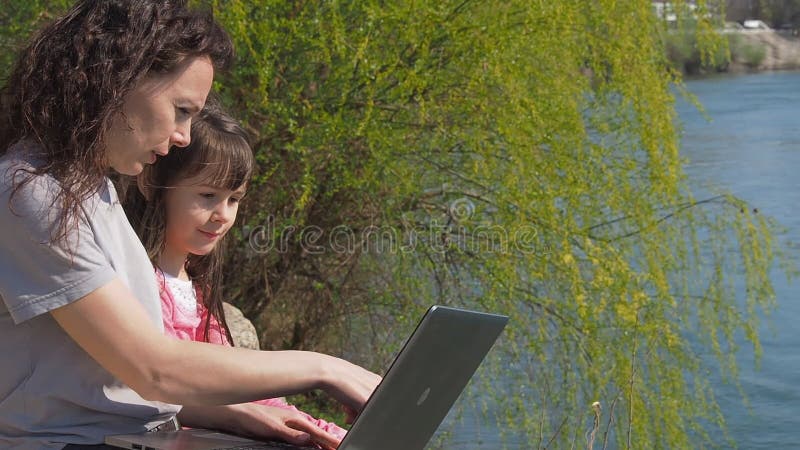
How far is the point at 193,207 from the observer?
2529mm

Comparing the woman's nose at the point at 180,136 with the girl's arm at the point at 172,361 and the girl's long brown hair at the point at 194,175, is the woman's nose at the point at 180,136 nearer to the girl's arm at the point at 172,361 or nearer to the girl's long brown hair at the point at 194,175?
the girl's arm at the point at 172,361

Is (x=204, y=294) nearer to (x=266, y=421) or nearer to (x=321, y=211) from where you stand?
(x=266, y=421)

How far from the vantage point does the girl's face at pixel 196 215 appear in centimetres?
249

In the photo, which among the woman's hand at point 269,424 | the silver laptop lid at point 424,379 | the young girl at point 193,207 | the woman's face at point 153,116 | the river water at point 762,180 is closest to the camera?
the silver laptop lid at point 424,379

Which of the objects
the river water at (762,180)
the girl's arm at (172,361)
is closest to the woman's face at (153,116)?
the girl's arm at (172,361)

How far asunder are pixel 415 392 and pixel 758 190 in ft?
26.0

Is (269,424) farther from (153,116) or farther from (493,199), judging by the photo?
(493,199)

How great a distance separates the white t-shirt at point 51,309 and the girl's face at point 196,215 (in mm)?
702

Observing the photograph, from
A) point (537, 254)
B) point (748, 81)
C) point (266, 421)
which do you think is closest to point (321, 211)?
point (537, 254)

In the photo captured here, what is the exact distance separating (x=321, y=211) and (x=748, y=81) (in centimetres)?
1167

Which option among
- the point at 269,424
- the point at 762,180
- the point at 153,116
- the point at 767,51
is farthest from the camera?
the point at 767,51

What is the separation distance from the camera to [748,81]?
15.3m

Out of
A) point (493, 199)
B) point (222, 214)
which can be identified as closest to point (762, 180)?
point (493, 199)

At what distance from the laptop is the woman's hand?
5 cm
